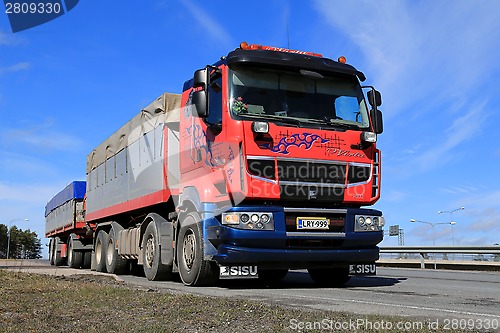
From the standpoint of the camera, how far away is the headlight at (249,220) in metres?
8.31

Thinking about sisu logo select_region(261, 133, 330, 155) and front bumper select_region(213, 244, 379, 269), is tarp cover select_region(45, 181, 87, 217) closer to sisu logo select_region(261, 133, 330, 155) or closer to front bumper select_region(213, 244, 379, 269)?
front bumper select_region(213, 244, 379, 269)

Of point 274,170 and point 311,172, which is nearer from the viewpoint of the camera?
point 274,170

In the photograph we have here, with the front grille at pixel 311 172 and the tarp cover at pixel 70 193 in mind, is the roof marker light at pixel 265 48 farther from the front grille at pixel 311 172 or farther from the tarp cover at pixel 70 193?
the tarp cover at pixel 70 193

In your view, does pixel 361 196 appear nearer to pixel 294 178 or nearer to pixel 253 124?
pixel 294 178

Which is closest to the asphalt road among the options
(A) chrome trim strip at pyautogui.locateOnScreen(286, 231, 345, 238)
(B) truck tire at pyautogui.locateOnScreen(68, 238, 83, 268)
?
(A) chrome trim strip at pyautogui.locateOnScreen(286, 231, 345, 238)

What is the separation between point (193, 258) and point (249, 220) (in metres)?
1.68

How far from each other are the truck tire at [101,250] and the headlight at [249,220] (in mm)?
8684

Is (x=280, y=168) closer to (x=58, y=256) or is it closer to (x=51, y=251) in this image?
(x=58, y=256)

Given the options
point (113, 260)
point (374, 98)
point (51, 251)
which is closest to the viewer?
point (374, 98)

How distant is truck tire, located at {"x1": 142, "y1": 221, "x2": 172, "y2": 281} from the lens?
36.2 feet

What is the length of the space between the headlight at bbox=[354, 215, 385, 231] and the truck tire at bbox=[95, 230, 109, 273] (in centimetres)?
923

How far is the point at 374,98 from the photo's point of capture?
9648 millimetres

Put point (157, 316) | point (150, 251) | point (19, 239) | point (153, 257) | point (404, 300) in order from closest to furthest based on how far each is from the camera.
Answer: point (157, 316) < point (404, 300) < point (153, 257) < point (150, 251) < point (19, 239)

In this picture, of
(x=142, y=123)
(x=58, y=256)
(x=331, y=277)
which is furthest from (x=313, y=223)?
(x=58, y=256)
